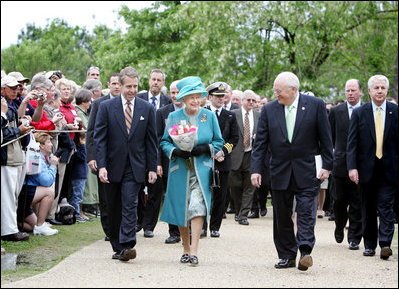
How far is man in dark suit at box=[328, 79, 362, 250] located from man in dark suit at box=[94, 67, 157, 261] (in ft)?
11.1

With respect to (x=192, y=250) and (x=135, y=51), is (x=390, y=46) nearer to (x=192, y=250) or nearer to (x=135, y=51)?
(x=135, y=51)

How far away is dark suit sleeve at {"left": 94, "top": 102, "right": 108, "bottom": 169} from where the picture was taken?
909 cm

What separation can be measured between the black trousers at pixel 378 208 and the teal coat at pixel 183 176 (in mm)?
2296

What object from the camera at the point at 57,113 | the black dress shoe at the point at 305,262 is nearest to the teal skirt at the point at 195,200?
the black dress shoe at the point at 305,262

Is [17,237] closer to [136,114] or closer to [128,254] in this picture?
[128,254]

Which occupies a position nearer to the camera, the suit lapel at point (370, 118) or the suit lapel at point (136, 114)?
the suit lapel at point (136, 114)

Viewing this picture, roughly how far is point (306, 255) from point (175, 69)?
32.5 meters

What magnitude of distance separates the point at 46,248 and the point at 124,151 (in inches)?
75.5

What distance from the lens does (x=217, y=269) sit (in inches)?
340

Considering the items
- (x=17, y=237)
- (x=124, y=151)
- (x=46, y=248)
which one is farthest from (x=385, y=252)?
(x=17, y=237)

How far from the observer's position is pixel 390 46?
29.6 m

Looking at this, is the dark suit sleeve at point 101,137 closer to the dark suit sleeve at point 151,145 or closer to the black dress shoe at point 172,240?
the dark suit sleeve at point 151,145

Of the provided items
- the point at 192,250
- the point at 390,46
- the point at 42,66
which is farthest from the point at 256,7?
the point at 192,250

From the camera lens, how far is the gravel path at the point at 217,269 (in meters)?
7.62
